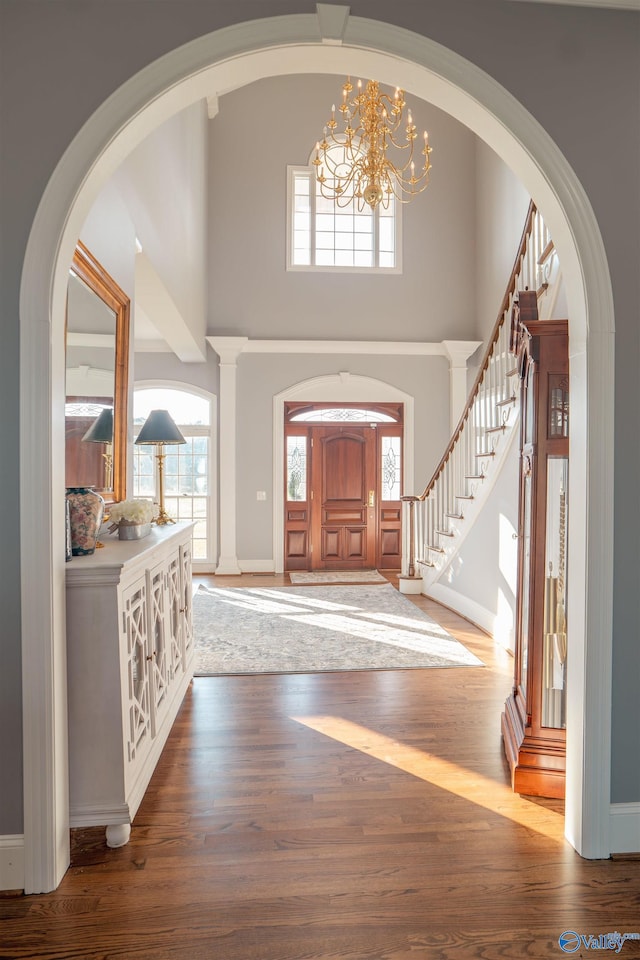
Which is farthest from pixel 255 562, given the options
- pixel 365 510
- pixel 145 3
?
pixel 145 3

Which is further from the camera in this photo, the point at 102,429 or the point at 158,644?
the point at 102,429

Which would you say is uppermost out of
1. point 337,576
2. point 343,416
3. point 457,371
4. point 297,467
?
point 457,371

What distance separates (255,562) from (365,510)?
177 centimetres

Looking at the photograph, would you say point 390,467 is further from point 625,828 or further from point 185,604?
point 625,828

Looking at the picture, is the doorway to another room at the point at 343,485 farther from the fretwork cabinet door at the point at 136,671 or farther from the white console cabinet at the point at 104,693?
the white console cabinet at the point at 104,693

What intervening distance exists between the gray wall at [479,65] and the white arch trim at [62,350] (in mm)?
49

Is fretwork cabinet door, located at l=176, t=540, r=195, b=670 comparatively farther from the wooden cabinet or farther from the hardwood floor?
the wooden cabinet

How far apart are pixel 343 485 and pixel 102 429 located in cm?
573

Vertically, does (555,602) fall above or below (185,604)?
above

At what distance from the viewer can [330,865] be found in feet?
6.56

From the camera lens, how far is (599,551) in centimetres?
207

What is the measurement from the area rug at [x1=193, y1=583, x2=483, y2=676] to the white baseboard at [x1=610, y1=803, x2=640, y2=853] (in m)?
2.03

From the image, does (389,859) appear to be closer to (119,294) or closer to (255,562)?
(119,294)

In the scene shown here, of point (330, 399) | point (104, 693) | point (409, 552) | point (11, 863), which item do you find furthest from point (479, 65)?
point (330, 399)
